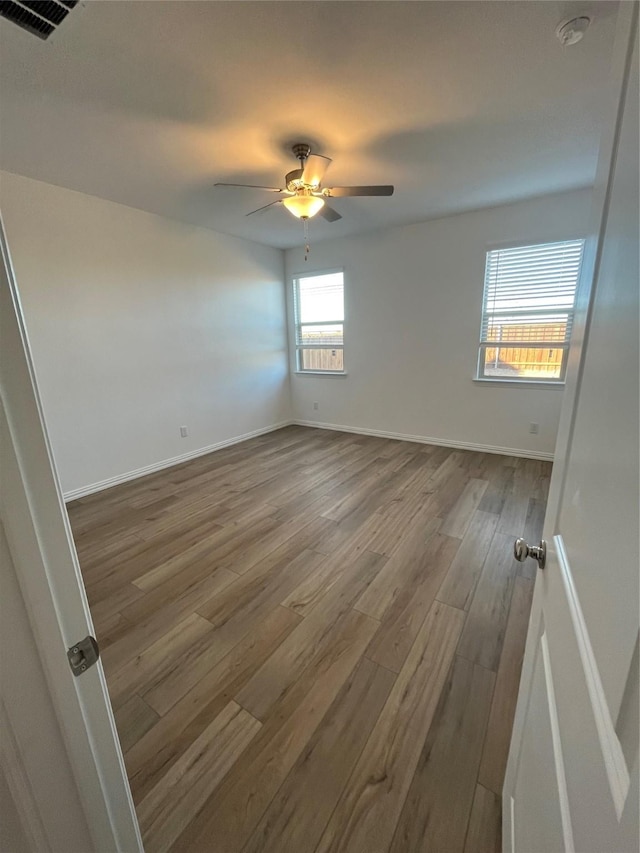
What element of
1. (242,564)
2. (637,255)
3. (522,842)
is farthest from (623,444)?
(242,564)

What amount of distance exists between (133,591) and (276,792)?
52.0 inches

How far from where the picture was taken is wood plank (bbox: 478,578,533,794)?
3.81 feet

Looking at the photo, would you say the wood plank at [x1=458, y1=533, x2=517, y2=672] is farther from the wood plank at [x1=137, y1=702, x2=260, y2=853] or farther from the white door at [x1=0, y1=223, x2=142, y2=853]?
the white door at [x1=0, y1=223, x2=142, y2=853]

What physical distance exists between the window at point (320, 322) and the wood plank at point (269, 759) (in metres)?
4.01

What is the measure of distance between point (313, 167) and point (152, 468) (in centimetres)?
322

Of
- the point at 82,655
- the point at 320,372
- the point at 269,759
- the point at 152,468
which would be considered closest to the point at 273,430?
the point at 320,372

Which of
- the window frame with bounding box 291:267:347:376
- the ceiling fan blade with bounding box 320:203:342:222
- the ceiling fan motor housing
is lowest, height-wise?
the window frame with bounding box 291:267:347:376

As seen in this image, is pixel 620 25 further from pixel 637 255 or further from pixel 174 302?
pixel 174 302

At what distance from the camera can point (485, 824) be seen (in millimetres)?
1040

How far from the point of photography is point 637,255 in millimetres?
421

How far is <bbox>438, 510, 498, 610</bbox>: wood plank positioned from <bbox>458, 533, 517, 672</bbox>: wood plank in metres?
0.04

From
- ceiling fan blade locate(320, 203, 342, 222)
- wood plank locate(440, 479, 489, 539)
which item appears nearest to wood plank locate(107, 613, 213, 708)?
wood plank locate(440, 479, 489, 539)

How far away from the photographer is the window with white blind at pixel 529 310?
343 centimetres

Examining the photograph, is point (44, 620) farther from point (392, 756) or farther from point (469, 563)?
point (469, 563)
